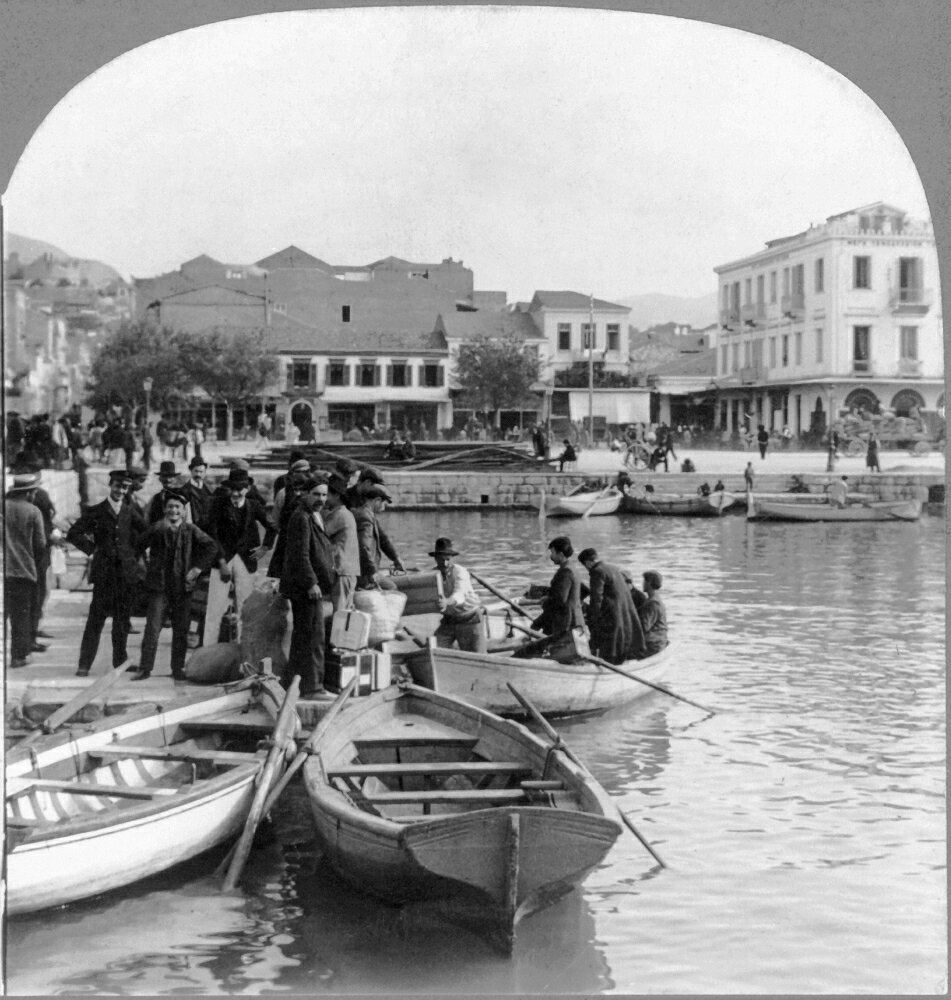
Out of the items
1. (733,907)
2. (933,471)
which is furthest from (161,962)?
(933,471)

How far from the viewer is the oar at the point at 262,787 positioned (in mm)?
6656

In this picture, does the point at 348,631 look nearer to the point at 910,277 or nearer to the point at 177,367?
the point at 177,367

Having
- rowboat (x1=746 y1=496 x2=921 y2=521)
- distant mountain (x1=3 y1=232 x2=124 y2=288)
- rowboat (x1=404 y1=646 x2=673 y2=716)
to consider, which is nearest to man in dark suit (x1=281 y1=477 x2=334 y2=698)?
rowboat (x1=404 y1=646 x2=673 y2=716)

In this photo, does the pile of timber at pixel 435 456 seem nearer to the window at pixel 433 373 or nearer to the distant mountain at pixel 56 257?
the window at pixel 433 373

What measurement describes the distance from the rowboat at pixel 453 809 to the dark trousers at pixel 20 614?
1657mm

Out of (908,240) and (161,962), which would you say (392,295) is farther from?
(161,962)

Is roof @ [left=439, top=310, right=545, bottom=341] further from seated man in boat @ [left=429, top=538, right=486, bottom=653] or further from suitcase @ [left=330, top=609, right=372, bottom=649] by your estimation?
suitcase @ [left=330, top=609, right=372, bottom=649]

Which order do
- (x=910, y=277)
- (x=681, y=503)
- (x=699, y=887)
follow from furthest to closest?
(x=681, y=503) → (x=699, y=887) → (x=910, y=277)

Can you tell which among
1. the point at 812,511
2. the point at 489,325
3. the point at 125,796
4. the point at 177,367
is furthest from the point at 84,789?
the point at 812,511

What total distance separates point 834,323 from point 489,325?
7.14ft

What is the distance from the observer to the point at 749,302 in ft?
28.3

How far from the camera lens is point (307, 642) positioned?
855 cm

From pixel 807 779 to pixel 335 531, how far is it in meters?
3.21

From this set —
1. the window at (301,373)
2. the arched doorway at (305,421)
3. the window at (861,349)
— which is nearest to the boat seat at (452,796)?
the window at (861,349)
